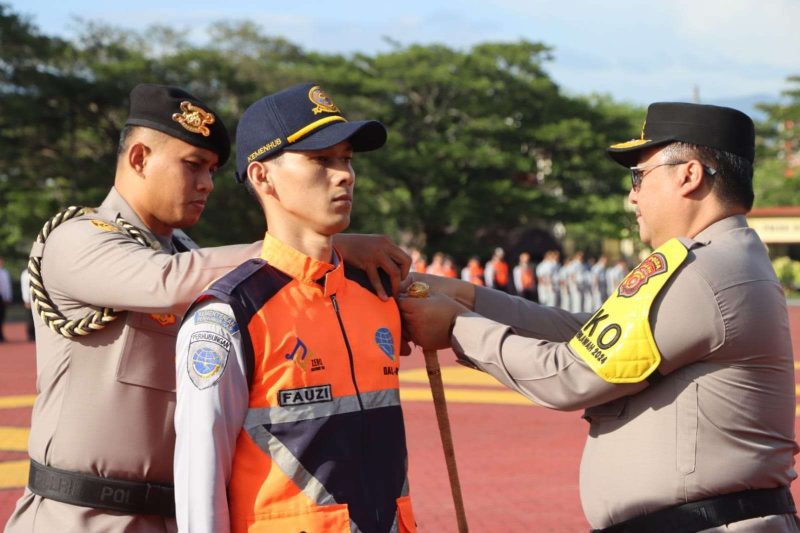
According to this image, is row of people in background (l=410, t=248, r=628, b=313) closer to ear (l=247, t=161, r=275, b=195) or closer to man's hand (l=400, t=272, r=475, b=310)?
man's hand (l=400, t=272, r=475, b=310)

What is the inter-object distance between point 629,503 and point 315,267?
1083 millimetres

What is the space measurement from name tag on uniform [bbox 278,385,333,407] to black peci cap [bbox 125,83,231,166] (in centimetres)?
103

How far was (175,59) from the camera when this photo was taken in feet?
129

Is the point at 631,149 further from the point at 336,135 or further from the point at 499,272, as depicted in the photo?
the point at 499,272

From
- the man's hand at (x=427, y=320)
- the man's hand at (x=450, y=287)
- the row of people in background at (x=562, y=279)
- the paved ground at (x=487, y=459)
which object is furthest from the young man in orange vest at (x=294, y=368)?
the row of people in background at (x=562, y=279)

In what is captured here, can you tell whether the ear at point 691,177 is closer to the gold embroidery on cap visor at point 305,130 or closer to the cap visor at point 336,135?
the cap visor at point 336,135

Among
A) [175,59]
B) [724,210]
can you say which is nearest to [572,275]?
[175,59]

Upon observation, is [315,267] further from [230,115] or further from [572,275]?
[230,115]

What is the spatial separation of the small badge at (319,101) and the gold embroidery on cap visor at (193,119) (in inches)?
22.2

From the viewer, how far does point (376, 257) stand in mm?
3021

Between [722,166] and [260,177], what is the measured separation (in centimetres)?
131

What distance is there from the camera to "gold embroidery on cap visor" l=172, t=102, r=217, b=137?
3.34 metres

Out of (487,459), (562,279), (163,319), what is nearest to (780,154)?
(562,279)

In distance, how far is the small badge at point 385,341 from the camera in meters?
2.85
